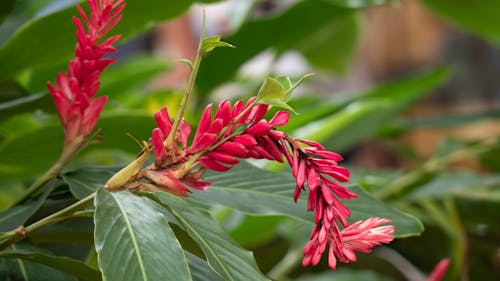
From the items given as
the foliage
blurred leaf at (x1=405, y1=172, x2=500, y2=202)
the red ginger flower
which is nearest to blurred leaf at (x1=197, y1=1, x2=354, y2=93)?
the foliage

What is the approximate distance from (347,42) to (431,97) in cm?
164

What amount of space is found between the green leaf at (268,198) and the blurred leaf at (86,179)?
55 mm

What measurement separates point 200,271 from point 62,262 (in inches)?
2.9

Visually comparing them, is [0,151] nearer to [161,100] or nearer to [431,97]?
[161,100]

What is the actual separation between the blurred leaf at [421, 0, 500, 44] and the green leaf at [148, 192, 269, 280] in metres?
0.74

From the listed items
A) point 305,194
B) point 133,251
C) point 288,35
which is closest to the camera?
point 133,251

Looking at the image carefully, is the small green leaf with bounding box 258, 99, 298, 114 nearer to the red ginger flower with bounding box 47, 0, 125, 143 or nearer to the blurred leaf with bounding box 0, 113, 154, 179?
the red ginger flower with bounding box 47, 0, 125, 143

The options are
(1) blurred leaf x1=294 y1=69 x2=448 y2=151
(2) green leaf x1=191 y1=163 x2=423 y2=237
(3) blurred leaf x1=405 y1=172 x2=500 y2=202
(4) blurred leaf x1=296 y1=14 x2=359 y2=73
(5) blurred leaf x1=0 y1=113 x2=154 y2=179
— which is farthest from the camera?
(4) blurred leaf x1=296 y1=14 x2=359 y2=73

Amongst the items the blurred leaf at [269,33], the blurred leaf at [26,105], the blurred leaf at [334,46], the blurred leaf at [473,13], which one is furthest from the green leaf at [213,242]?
the blurred leaf at [334,46]

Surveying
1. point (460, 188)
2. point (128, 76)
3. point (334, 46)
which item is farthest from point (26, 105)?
point (334, 46)

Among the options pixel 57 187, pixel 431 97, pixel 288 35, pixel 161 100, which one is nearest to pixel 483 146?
pixel 288 35

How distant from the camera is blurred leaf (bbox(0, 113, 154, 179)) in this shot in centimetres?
56

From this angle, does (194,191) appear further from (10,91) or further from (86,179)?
(10,91)

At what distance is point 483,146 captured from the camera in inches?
39.9
